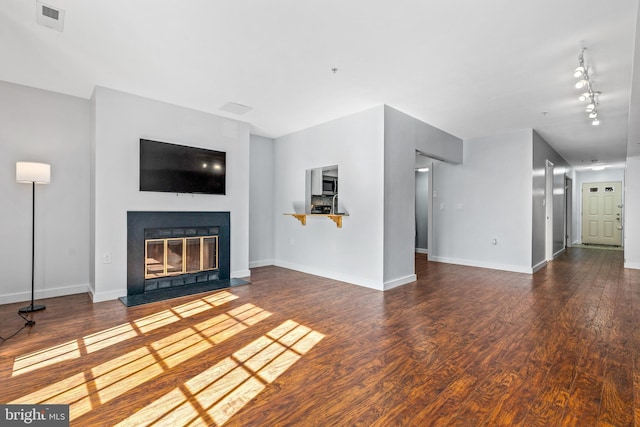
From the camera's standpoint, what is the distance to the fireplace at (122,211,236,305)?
158 inches

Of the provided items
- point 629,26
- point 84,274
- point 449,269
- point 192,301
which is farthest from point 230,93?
point 449,269

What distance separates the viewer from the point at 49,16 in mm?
2463

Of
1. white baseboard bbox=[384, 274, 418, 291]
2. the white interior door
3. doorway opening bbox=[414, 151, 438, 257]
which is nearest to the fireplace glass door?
white baseboard bbox=[384, 274, 418, 291]

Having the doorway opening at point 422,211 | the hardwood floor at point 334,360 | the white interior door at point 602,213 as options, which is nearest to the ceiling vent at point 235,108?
the hardwood floor at point 334,360

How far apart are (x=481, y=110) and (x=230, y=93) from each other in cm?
359

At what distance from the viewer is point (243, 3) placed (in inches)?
89.6

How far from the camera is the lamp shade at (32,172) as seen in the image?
3365mm

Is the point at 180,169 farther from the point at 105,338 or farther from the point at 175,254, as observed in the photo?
the point at 105,338

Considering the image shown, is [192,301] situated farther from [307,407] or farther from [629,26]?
[629,26]

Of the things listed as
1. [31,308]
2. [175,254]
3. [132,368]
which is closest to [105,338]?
[132,368]

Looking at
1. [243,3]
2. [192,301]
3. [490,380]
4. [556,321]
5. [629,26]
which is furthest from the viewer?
[192,301]

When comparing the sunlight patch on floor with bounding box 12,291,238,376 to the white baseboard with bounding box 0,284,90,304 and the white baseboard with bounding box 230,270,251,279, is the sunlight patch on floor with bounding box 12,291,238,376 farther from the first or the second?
the white baseboard with bounding box 0,284,90,304

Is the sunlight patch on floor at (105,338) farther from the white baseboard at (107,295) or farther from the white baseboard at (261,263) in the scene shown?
the white baseboard at (261,263)

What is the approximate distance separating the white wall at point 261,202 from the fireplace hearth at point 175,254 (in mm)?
1130
